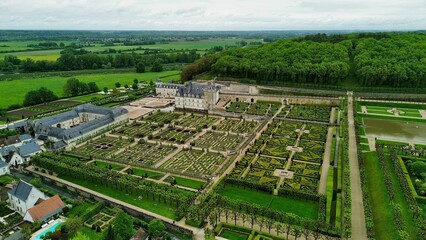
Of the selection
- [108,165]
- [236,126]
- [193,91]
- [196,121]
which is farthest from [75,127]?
[236,126]

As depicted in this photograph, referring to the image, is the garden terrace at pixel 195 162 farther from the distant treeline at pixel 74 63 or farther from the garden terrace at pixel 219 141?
the distant treeline at pixel 74 63

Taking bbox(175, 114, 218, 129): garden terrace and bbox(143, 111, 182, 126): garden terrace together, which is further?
bbox(143, 111, 182, 126): garden terrace

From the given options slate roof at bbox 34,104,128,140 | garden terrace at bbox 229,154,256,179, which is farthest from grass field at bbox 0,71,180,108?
garden terrace at bbox 229,154,256,179

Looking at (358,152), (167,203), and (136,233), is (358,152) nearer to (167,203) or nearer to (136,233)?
(167,203)

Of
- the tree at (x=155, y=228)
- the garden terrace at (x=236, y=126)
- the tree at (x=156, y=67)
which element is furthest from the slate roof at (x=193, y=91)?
the tree at (x=156, y=67)

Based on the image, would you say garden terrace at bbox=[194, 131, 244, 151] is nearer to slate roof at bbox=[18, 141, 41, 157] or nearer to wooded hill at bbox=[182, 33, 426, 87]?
slate roof at bbox=[18, 141, 41, 157]
